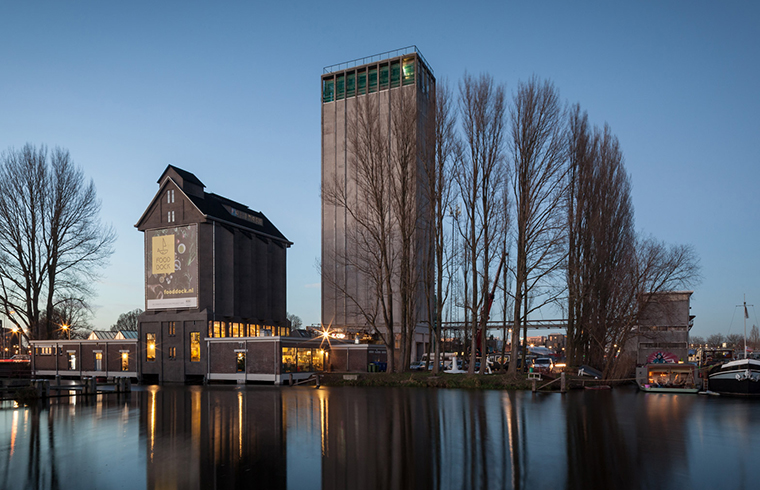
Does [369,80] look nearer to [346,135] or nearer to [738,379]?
[346,135]

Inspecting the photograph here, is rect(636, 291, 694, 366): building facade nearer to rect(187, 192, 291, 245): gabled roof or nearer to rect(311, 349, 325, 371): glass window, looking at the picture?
rect(311, 349, 325, 371): glass window

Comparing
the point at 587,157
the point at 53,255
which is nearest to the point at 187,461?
the point at 587,157

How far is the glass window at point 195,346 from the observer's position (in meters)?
51.5

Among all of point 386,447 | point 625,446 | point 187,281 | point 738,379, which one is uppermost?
point 187,281

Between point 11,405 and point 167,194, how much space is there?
31.5 meters

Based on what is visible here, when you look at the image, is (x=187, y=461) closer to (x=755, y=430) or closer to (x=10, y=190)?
(x=755, y=430)

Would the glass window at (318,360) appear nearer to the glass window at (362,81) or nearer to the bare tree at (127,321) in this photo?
the glass window at (362,81)

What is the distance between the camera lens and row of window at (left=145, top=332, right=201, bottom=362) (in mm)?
51656

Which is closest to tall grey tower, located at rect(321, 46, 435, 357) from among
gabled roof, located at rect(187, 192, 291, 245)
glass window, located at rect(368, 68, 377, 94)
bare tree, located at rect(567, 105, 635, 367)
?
glass window, located at rect(368, 68, 377, 94)

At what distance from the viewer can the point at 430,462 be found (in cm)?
1174

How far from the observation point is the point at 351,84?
86.9 meters

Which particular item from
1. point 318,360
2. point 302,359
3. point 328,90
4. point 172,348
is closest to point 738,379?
point 302,359

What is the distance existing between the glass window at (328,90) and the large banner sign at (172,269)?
41451 mm

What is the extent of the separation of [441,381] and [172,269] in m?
31.4
